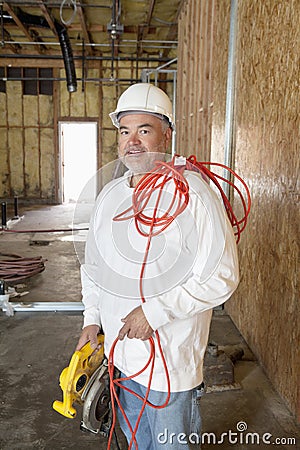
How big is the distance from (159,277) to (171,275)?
1.5 inches

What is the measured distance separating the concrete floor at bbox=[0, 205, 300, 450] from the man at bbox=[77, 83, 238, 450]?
116mm

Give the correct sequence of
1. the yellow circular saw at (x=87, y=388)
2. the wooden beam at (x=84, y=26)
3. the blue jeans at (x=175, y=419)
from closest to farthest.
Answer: the blue jeans at (x=175, y=419)
the yellow circular saw at (x=87, y=388)
the wooden beam at (x=84, y=26)

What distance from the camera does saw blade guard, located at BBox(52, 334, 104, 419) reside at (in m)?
1.44

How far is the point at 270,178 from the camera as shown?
2.67 m

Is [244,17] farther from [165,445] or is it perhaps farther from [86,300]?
[165,445]

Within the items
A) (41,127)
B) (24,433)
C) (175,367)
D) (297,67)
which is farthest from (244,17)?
(41,127)

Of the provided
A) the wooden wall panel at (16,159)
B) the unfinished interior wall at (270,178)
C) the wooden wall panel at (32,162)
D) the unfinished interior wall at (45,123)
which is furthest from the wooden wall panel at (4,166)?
the unfinished interior wall at (270,178)

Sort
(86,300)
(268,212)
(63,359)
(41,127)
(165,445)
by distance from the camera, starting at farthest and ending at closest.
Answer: (41,127) < (63,359) < (268,212) < (86,300) < (165,445)

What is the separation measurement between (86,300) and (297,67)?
1.66 m

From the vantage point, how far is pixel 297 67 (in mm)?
2250

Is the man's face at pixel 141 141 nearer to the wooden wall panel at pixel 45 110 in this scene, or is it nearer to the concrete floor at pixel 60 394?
the concrete floor at pixel 60 394

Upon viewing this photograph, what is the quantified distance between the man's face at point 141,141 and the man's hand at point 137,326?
19.3 inches

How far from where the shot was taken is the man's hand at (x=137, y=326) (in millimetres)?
1248

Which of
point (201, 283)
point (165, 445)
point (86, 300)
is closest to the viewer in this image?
point (201, 283)
